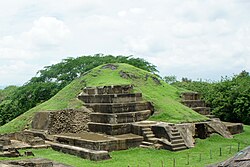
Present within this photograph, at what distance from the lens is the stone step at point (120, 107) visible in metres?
17.0

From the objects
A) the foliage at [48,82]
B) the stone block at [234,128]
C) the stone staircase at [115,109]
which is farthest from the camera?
the foliage at [48,82]

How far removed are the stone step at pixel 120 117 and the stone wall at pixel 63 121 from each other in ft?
1.65

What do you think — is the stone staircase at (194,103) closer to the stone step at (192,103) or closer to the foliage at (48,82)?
the stone step at (192,103)

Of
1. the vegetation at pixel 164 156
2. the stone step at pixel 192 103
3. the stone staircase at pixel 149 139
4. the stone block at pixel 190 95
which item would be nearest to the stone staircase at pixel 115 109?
the stone staircase at pixel 149 139

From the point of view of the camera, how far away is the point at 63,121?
59.2 feet

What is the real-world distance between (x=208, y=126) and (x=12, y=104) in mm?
14996

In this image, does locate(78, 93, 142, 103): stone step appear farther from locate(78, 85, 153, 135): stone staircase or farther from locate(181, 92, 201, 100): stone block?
locate(181, 92, 201, 100): stone block

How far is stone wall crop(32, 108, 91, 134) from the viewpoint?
58.1ft

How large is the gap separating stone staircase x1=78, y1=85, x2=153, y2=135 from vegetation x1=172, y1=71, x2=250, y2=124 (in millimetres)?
6810

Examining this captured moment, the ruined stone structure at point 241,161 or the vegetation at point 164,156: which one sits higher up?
the ruined stone structure at point 241,161

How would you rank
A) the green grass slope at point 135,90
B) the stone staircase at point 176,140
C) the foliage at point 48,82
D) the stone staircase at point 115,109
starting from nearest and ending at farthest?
1. the stone staircase at point 176,140
2. the stone staircase at point 115,109
3. the green grass slope at point 135,90
4. the foliage at point 48,82

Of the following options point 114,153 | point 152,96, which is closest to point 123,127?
point 114,153

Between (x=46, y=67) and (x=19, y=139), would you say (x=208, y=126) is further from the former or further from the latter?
(x=46, y=67)

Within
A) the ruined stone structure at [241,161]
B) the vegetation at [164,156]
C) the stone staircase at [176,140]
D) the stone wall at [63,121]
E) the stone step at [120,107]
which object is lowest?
the vegetation at [164,156]
